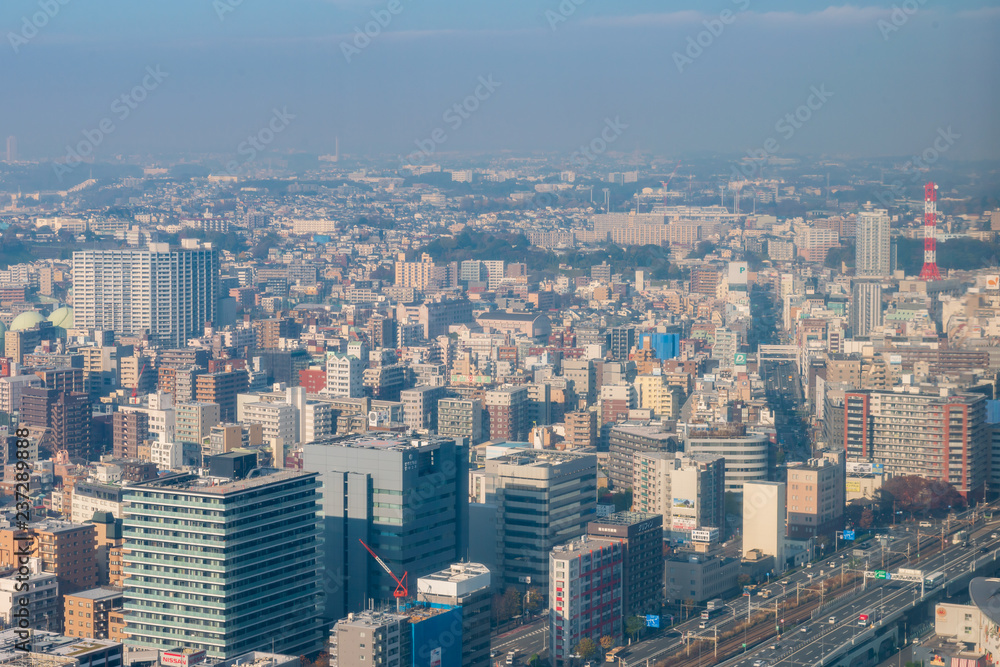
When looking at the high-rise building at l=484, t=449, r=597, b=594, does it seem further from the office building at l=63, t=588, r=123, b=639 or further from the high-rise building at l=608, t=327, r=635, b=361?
the high-rise building at l=608, t=327, r=635, b=361

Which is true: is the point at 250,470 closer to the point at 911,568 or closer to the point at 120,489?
the point at 120,489

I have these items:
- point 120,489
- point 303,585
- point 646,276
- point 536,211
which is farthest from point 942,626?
point 536,211

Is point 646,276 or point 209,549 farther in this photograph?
point 646,276

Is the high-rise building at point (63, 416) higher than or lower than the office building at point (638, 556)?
higher

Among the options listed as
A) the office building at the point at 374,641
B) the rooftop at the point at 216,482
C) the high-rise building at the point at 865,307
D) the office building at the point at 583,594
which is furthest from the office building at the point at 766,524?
the high-rise building at the point at 865,307

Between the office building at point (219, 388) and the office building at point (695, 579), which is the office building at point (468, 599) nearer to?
the office building at point (695, 579)

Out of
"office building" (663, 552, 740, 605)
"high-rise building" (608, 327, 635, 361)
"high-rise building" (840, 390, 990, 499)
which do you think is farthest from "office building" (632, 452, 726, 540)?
"high-rise building" (608, 327, 635, 361)
